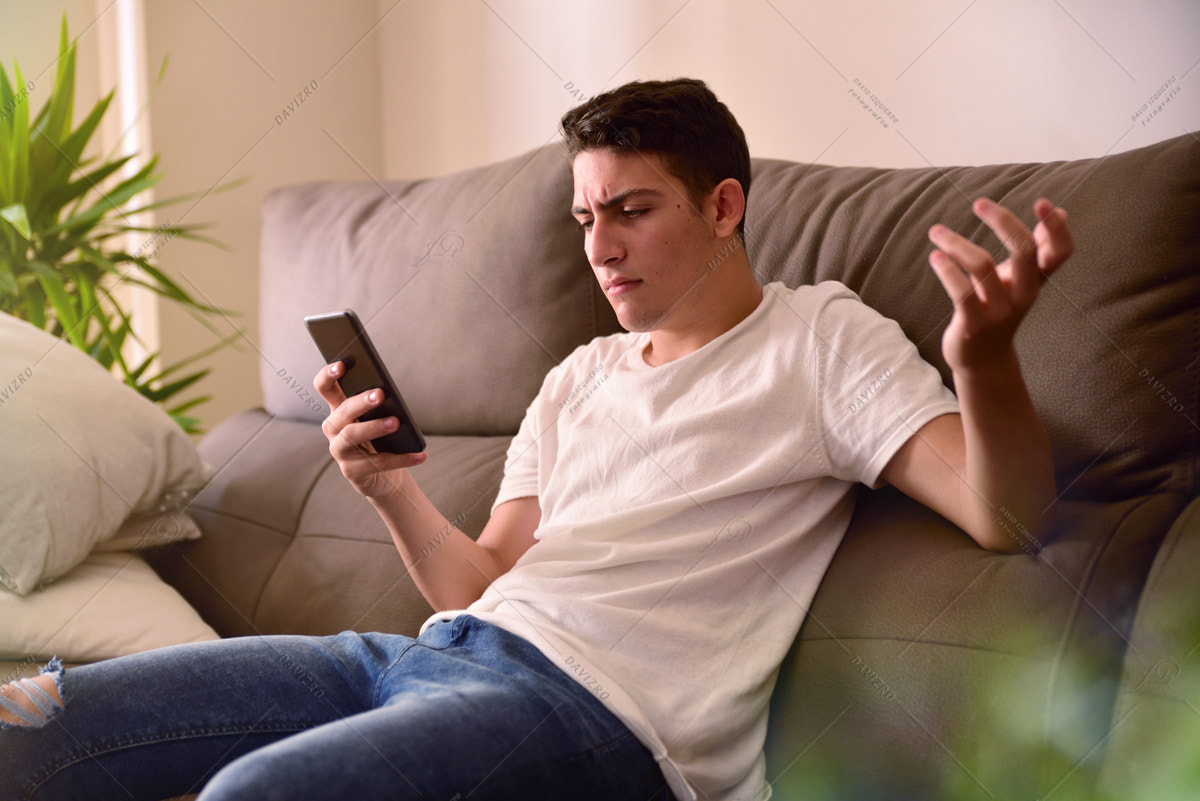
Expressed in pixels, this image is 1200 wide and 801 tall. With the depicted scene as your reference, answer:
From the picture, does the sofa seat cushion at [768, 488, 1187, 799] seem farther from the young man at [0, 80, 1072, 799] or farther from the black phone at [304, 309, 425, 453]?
the black phone at [304, 309, 425, 453]

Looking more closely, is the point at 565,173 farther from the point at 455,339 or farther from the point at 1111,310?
the point at 1111,310

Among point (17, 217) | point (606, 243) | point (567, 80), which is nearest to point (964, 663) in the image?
point (606, 243)

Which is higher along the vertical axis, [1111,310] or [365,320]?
[365,320]

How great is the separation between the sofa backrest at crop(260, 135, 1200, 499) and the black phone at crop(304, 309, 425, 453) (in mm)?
389

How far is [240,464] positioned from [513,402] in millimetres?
587

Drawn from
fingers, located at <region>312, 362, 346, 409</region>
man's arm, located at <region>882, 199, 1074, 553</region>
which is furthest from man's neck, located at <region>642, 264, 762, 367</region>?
fingers, located at <region>312, 362, 346, 409</region>

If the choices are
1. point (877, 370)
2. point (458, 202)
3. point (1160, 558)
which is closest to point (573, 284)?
point (458, 202)

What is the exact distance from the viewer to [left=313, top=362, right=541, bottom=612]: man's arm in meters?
1.11

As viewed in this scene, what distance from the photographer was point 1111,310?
930 mm

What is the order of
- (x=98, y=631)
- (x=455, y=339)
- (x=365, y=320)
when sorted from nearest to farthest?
(x=98, y=631), (x=455, y=339), (x=365, y=320)

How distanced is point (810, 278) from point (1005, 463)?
1.37ft

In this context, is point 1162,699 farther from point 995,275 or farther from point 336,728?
point 336,728

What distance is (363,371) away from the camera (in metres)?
1.08

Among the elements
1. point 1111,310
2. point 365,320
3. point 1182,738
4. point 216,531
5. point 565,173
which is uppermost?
point 565,173
